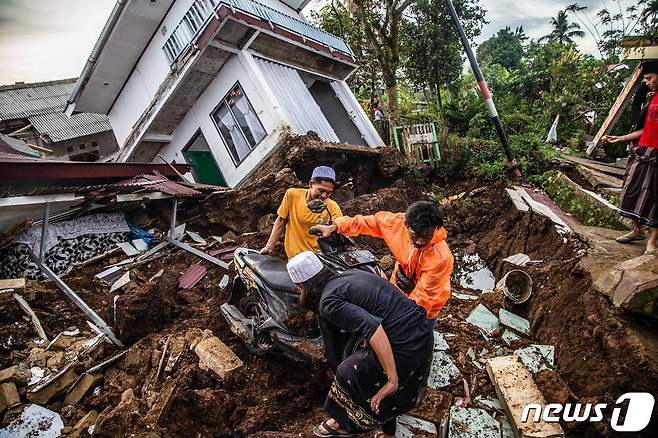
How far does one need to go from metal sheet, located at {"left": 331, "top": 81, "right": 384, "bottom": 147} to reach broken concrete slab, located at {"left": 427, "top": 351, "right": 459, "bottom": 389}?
30.9 feet

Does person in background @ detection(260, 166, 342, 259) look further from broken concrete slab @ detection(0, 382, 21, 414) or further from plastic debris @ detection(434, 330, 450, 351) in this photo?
broken concrete slab @ detection(0, 382, 21, 414)

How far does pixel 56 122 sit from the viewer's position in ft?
71.2

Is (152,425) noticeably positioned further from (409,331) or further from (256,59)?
(256,59)

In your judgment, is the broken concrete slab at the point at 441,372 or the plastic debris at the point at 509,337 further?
the plastic debris at the point at 509,337

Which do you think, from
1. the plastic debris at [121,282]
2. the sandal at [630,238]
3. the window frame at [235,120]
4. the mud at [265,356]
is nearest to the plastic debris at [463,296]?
the mud at [265,356]

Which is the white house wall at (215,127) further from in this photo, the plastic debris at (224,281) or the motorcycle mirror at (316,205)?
the motorcycle mirror at (316,205)

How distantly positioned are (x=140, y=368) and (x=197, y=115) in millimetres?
9090

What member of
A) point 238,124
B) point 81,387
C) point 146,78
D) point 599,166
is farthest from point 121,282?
point 599,166

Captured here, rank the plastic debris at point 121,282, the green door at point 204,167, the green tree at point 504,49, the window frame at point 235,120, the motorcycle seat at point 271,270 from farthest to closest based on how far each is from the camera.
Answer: the green tree at point 504,49
the green door at point 204,167
the window frame at point 235,120
the plastic debris at point 121,282
the motorcycle seat at point 271,270

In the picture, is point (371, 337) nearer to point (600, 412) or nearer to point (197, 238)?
point (600, 412)

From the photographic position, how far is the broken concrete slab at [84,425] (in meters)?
3.06

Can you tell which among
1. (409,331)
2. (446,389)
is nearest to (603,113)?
(446,389)

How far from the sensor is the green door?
11438mm

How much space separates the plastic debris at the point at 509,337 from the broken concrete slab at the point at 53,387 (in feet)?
16.1
